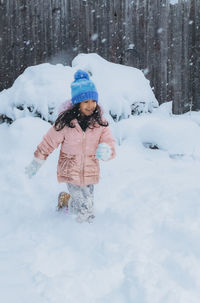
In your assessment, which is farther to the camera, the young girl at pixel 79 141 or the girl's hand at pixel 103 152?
the young girl at pixel 79 141

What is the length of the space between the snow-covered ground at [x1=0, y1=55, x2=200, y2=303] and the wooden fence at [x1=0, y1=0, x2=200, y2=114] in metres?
2.32

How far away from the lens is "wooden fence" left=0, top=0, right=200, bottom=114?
6.31 metres

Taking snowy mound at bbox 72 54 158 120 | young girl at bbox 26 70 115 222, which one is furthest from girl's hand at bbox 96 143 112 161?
snowy mound at bbox 72 54 158 120

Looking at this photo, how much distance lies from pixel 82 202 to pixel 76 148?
48 centimetres

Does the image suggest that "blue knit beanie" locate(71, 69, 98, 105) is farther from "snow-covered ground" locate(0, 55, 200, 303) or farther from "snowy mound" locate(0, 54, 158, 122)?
"snowy mound" locate(0, 54, 158, 122)

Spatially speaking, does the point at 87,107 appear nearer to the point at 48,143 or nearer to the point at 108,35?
the point at 48,143

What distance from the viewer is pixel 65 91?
4.84 meters

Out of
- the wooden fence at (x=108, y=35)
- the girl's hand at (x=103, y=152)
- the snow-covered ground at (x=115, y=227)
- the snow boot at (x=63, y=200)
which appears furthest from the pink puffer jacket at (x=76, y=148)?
the wooden fence at (x=108, y=35)

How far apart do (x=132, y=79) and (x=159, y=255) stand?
395 centimetres

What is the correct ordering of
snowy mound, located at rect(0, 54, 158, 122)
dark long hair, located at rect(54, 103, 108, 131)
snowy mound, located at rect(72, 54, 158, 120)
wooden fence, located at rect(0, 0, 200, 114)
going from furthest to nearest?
1. wooden fence, located at rect(0, 0, 200, 114)
2. snowy mound, located at rect(72, 54, 158, 120)
3. snowy mound, located at rect(0, 54, 158, 122)
4. dark long hair, located at rect(54, 103, 108, 131)

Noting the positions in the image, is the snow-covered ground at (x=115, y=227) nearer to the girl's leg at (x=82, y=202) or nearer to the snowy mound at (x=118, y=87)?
the girl's leg at (x=82, y=202)

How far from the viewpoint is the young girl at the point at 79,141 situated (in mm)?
2857

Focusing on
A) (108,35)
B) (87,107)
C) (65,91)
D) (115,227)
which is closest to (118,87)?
(65,91)

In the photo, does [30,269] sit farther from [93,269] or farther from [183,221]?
[183,221]
